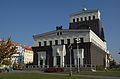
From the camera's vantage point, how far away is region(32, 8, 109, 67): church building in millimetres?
81562

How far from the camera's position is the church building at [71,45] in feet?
268

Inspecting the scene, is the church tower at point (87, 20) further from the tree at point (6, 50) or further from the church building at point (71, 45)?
the tree at point (6, 50)

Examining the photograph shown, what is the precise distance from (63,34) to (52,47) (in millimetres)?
6169

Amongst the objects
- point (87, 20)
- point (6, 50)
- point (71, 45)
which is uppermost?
point (87, 20)

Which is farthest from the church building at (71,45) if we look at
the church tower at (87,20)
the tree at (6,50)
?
the tree at (6,50)

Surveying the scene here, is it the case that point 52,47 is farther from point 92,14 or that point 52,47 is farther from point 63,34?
point 92,14

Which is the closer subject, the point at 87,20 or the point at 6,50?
the point at 6,50

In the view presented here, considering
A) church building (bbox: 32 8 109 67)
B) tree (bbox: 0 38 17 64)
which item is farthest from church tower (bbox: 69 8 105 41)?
tree (bbox: 0 38 17 64)

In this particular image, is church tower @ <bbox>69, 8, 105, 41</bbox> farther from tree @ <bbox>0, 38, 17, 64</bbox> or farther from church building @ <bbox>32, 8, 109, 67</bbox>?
tree @ <bbox>0, 38, 17, 64</bbox>

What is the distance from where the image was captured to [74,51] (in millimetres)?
83250

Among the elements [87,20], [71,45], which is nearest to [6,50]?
[71,45]

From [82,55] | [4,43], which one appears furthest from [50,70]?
[4,43]

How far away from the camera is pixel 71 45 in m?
84.1

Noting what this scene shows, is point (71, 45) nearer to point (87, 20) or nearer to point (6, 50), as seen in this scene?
point (87, 20)
